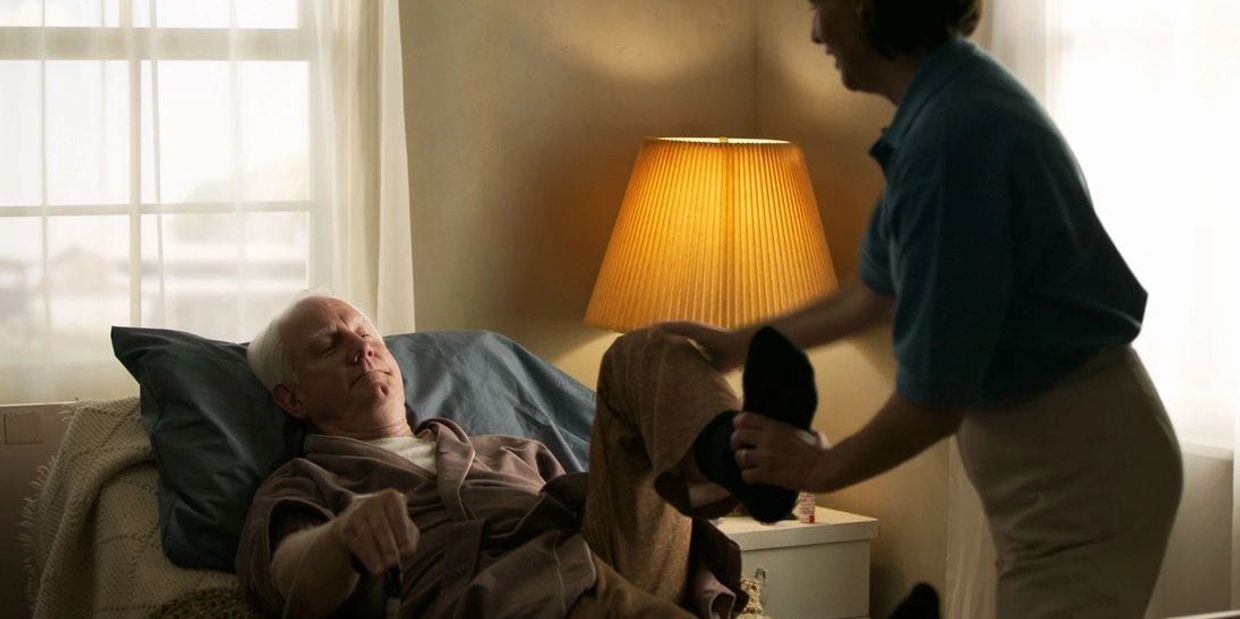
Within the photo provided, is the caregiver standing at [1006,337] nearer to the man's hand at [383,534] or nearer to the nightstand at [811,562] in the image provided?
the man's hand at [383,534]

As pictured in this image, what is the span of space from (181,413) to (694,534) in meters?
0.87

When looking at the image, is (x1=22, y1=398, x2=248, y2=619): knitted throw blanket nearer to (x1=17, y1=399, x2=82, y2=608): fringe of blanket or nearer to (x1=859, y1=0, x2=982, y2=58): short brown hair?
(x1=17, y1=399, x2=82, y2=608): fringe of blanket

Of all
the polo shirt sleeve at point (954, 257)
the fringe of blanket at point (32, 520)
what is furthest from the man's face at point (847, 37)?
the fringe of blanket at point (32, 520)

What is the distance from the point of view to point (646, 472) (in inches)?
90.6

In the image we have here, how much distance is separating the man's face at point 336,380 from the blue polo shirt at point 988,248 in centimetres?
124

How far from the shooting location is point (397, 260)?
11.3 feet

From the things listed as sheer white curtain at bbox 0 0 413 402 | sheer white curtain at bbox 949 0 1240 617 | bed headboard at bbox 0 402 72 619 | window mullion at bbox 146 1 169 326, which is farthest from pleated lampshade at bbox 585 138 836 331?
bed headboard at bbox 0 402 72 619

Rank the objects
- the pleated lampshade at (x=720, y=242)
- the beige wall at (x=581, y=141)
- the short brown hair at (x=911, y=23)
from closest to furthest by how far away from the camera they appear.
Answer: the short brown hair at (x=911, y=23), the pleated lampshade at (x=720, y=242), the beige wall at (x=581, y=141)

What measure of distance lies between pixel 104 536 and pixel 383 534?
0.74 m

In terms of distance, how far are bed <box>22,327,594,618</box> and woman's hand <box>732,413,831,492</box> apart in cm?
93

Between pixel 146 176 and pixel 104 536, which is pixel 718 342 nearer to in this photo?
pixel 104 536

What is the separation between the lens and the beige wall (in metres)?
3.56

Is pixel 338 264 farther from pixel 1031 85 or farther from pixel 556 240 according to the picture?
pixel 1031 85

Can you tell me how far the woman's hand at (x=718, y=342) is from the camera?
2.14 metres
